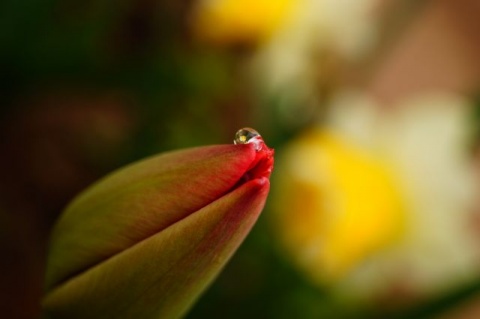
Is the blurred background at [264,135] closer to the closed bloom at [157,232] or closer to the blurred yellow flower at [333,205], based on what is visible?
the blurred yellow flower at [333,205]

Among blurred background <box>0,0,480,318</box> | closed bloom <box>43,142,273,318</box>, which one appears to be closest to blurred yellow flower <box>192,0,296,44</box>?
blurred background <box>0,0,480,318</box>

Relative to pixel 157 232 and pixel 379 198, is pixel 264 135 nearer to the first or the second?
pixel 379 198

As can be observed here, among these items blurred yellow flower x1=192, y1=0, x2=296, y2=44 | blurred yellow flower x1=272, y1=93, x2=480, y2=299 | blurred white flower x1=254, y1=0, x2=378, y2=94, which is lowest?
blurred yellow flower x1=272, y1=93, x2=480, y2=299

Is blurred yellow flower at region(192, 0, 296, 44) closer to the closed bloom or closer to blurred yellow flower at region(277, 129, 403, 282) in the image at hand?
blurred yellow flower at region(277, 129, 403, 282)

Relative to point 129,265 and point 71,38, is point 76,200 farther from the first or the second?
point 71,38

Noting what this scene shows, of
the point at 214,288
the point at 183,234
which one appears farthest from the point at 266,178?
the point at 214,288

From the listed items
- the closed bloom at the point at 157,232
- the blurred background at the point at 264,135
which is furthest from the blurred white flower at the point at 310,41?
the closed bloom at the point at 157,232
